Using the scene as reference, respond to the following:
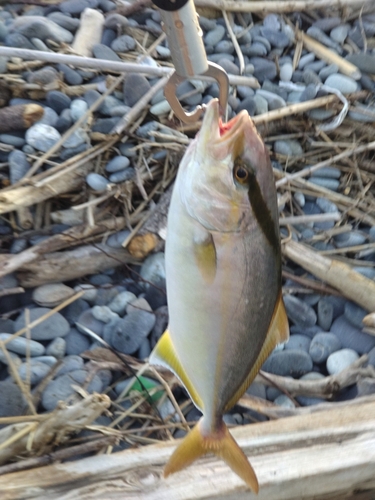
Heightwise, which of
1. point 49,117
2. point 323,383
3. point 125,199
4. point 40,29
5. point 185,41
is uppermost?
point 185,41

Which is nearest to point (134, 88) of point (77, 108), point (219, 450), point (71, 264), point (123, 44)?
point (77, 108)

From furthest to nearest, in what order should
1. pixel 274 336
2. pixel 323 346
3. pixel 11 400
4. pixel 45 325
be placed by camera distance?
pixel 323 346
pixel 45 325
pixel 11 400
pixel 274 336

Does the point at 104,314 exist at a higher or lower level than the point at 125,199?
lower

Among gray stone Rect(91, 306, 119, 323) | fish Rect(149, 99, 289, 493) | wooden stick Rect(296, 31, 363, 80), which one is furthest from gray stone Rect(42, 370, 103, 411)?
wooden stick Rect(296, 31, 363, 80)

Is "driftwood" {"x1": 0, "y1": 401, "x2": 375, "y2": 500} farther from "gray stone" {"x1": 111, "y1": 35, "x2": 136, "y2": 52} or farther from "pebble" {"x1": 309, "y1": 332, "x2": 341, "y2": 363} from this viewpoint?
"gray stone" {"x1": 111, "y1": 35, "x2": 136, "y2": 52}

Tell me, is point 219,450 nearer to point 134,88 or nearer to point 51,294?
point 51,294

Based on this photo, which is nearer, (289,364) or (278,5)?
(289,364)

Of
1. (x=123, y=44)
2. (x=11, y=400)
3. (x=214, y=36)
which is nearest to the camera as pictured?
(x=11, y=400)
